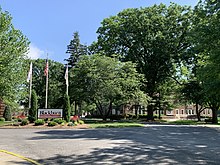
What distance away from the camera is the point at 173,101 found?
5116cm

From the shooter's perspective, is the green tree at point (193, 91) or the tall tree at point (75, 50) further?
the tall tree at point (75, 50)

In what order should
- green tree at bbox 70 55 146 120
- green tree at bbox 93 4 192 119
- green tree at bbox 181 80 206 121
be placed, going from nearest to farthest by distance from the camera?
green tree at bbox 70 55 146 120, green tree at bbox 181 80 206 121, green tree at bbox 93 4 192 119

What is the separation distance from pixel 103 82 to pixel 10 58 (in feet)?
35.2

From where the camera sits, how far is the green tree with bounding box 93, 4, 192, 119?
38031 mm

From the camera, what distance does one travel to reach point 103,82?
31.5m

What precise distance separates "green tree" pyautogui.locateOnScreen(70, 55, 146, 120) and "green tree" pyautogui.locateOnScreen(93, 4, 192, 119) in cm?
656

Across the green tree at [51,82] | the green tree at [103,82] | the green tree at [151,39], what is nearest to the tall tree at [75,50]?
the green tree at [51,82]

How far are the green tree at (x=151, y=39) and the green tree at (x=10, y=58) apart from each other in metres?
14.9

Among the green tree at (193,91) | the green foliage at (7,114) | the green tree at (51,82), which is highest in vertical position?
the green tree at (51,82)

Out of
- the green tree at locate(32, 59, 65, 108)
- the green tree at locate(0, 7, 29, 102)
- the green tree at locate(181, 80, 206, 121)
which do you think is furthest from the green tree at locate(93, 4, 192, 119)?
the green tree at locate(32, 59, 65, 108)

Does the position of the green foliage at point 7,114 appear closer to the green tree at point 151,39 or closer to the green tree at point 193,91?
the green tree at point 151,39

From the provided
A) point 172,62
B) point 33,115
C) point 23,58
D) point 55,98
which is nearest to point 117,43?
point 172,62

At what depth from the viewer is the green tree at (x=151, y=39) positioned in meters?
38.0

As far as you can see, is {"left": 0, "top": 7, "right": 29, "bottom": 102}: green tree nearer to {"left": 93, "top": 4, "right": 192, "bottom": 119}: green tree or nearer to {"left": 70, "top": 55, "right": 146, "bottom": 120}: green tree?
{"left": 70, "top": 55, "right": 146, "bottom": 120}: green tree
